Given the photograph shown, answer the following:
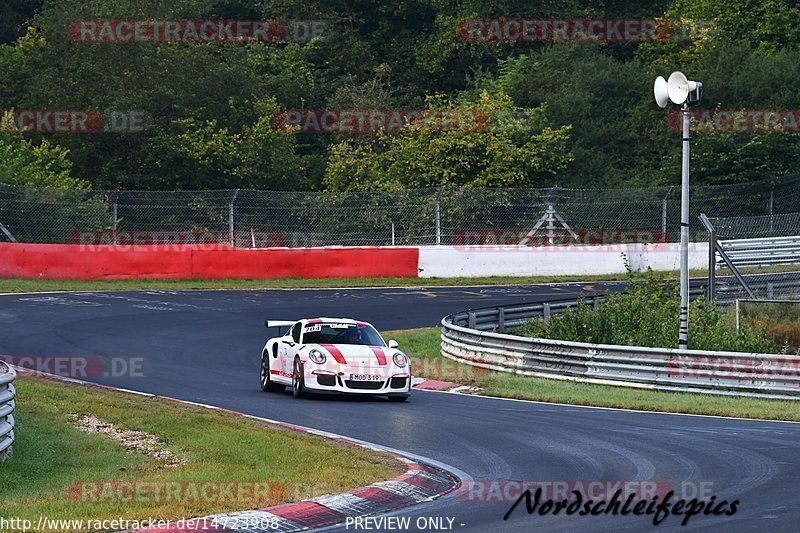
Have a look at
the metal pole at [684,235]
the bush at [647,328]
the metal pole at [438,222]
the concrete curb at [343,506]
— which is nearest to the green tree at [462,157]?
the metal pole at [438,222]

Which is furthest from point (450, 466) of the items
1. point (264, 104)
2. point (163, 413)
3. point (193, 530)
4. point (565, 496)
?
point (264, 104)

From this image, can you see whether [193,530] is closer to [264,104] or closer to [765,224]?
[765,224]

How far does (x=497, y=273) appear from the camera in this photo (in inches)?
1548

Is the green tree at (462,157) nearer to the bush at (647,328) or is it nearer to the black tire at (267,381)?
the bush at (647,328)

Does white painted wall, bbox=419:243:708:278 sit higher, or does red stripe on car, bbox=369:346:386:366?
white painted wall, bbox=419:243:708:278

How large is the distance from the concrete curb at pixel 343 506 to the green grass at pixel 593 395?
266 inches

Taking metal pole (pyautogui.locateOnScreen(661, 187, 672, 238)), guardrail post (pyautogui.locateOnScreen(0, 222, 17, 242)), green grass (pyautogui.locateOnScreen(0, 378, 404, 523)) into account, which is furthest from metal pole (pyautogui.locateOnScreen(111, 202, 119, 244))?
green grass (pyautogui.locateOnScreen(0, 378, 404, 523))

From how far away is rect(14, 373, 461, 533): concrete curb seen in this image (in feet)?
30.1

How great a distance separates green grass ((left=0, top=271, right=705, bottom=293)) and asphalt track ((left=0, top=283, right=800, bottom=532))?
1.82 meters

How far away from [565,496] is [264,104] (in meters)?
44.9

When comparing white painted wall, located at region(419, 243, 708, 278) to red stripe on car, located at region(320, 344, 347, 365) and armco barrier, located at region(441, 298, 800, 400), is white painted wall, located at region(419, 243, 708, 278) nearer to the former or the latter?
armco barrier, located at region(441, 298, 800, 400)

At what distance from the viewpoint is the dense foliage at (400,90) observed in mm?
48250

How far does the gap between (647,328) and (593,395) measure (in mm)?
4628

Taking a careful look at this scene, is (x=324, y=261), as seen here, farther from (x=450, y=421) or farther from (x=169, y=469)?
(x=169, y=469)
